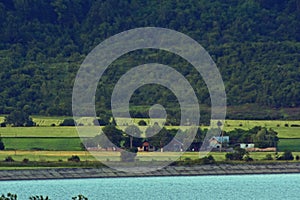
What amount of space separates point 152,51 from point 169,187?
6224cm

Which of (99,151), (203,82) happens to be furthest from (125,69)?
(99,151)

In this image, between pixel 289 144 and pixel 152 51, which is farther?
pixel 152 51

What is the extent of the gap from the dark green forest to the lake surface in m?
22.2

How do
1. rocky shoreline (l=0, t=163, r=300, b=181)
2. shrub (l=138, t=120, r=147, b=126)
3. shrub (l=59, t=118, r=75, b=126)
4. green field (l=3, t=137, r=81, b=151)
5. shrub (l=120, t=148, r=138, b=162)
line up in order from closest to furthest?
1. shrub (l=120, t=148, r=138, b=162)
2. rocky shoreline (l=0, t=163, r=300, b=181)
3. green field (l=3, t=137, r=81, b=151)
4. shrub (l=138, t=120, r=147, b=126)
5. shrub (l=59, t=118, r=75, b=126)

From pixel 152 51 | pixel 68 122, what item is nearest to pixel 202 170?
pixel 68 122

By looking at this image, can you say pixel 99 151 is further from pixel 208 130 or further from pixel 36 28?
pixel 36 28

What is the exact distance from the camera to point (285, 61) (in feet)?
518

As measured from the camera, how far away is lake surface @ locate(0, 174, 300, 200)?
95.1m

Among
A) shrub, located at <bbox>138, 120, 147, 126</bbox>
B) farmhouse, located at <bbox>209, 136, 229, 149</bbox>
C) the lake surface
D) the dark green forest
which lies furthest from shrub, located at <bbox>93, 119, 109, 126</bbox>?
the lake surface

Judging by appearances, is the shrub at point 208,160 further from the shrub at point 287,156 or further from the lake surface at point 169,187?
the shrub at point 287,156

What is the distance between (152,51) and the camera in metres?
166

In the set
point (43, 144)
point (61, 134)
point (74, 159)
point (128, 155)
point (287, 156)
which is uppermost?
point (61, 134)

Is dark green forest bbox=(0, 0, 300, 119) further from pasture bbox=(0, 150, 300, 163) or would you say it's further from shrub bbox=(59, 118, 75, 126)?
pasture bbox=(0, 150, 300, 163)

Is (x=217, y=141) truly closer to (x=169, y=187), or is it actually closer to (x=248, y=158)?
(x=248, y=158)
